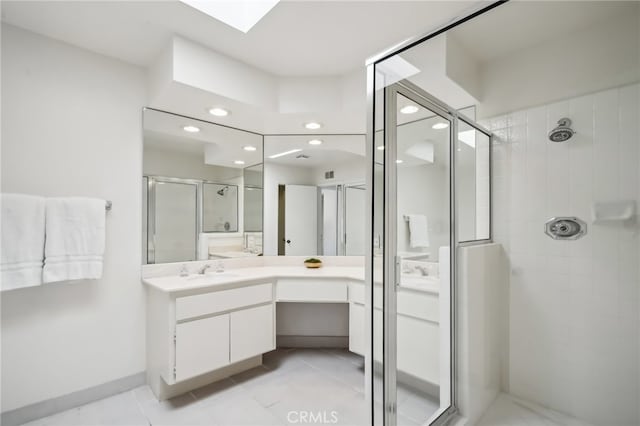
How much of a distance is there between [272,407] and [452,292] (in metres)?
1.35

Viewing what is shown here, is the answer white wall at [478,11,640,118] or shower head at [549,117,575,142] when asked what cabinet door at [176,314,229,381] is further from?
shower head at [549,117,575,142]

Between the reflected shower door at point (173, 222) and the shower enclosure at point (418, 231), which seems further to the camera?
the reflected shower door at point (173, 222)

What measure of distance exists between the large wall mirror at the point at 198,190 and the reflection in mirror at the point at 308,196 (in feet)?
0.46

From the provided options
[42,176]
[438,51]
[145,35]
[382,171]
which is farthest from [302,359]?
[145,35]

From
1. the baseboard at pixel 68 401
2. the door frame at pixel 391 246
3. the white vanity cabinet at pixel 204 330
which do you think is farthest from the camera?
the white vanity cabinet at pixel 204 330

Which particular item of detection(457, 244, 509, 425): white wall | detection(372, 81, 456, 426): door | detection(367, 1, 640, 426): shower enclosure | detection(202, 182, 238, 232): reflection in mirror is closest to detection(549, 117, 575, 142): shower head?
detection(367, 1, 640, 426): shower enclosure

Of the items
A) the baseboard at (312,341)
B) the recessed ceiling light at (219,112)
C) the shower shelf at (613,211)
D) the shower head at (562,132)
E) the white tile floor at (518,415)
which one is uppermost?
the recessed ceiling light at (219,112)

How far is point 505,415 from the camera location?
1556mm

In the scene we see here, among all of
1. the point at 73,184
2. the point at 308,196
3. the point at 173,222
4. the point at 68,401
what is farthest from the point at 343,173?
the point at 68,401

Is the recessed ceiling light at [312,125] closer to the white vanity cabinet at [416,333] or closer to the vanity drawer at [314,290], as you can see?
the vanity drawer at [314,290]

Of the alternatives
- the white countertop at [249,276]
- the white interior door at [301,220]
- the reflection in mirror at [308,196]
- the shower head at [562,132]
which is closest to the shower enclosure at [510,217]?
the shower head at [562,132]

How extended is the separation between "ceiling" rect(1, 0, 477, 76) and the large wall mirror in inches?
22.5

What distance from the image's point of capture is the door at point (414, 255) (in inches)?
54.2

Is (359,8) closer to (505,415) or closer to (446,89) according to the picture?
(446,89)
